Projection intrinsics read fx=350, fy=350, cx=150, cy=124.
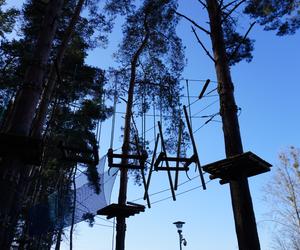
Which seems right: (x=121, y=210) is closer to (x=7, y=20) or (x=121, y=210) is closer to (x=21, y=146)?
(x=21, y=146)

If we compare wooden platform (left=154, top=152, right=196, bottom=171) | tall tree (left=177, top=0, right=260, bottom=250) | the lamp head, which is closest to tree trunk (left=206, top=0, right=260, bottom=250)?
tall tree (left=177, top=0, right=260, bottom=250)

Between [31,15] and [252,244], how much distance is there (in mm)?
9386

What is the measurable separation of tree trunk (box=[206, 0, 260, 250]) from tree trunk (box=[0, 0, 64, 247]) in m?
2.59

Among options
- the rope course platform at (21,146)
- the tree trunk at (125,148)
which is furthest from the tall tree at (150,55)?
the rope course platform at (21,146)

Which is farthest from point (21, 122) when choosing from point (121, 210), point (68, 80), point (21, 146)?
point (68, 80)

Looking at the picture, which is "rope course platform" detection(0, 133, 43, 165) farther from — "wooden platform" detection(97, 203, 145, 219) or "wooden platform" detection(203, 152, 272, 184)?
"wooden platform" detection(97, 203, 145, 219)

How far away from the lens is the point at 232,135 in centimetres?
495

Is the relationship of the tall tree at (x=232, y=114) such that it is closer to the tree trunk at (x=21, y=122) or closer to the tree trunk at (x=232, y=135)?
the tree trunk at (x=232, y=135)

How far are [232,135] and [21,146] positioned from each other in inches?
111

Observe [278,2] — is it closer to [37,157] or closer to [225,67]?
[225,67]

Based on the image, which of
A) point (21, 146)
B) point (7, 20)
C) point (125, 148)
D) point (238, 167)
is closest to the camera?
point (21, 146)

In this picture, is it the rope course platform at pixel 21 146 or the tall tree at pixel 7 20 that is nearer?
the rope course platform at pixel 21 146

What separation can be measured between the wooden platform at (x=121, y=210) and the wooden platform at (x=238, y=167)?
2837 mm

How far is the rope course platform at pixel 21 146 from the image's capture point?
3.54 metres
